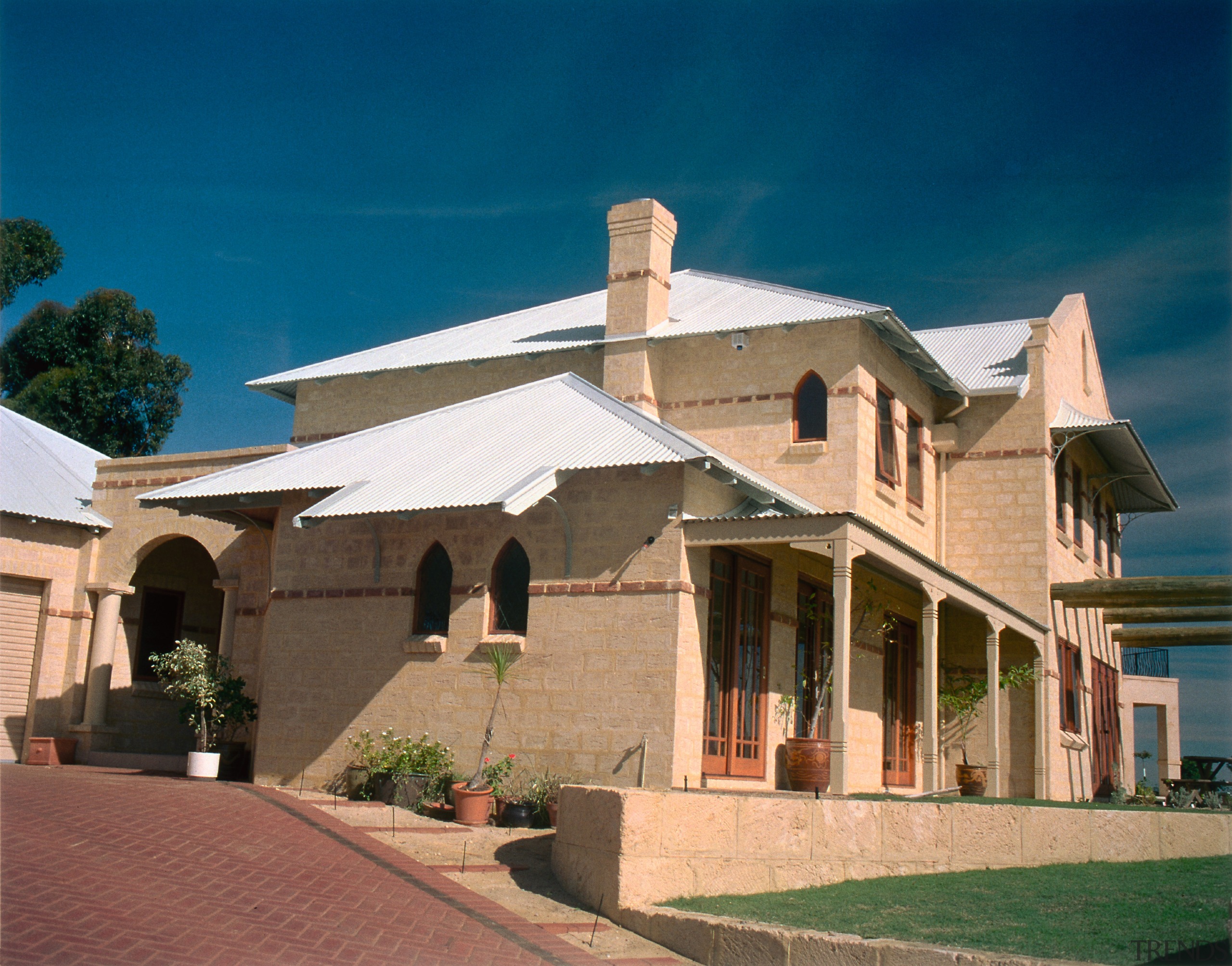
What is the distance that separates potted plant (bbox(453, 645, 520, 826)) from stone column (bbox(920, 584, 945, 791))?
211 inches

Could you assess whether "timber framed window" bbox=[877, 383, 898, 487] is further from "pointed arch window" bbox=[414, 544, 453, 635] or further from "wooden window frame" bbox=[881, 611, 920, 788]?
"pointed arch window" bbox=[414, 544, 453, 635]

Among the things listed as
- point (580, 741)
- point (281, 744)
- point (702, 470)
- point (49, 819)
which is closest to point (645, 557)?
point (702, 470)

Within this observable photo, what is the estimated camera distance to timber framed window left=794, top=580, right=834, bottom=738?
55.2 feet

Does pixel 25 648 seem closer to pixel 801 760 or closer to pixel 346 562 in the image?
pixel 346 562

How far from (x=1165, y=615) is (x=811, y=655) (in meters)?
9.44

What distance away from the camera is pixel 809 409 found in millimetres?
18172

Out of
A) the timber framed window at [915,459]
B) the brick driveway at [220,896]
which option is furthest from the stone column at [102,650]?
the timber framed window at [915,459]

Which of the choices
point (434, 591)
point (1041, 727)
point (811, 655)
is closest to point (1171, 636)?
point (1041, 727)

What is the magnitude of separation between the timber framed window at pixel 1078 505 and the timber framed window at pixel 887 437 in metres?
5.95

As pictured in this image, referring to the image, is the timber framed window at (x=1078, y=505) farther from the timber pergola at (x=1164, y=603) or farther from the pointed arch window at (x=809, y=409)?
the pointed arch window at (x=809, y=409)

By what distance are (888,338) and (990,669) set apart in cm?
524

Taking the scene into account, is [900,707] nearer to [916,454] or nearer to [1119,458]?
[916,454]

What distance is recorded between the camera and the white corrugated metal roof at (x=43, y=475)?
800 inches

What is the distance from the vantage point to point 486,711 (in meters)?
14.9
